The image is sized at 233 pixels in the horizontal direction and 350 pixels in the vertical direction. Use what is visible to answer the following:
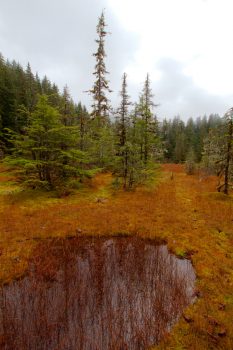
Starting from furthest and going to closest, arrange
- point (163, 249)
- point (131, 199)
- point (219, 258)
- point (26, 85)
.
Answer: point (26, 85)
point (131, 199)
point (163, 249)
point (219, 258)

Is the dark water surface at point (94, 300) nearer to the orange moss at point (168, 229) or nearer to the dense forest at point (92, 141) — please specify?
the orange moss at point (168, 229)

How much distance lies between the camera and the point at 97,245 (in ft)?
29.7

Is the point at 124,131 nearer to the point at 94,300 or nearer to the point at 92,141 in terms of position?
the point at 92,141

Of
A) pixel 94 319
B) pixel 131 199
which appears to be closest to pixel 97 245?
pixel 94 319

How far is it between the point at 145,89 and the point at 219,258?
19379 mm

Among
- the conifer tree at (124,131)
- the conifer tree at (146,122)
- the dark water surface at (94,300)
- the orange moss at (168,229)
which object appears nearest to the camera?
the dark water surface at (94,300)

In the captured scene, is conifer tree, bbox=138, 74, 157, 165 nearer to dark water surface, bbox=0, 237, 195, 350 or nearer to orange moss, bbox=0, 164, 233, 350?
orange moss, bbox=0, 164, 233, 350

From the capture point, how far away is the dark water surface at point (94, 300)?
14.7 ft

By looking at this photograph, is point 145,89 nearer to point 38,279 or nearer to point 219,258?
point 219,258

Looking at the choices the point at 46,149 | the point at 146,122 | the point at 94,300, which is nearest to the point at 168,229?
the point at 94,300

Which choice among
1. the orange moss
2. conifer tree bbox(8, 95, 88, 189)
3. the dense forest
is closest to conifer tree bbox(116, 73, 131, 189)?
the dense forest

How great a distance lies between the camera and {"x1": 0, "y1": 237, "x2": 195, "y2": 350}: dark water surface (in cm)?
447

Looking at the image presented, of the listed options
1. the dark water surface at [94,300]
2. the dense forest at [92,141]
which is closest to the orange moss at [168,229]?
A: the dark water surface at [94,300]

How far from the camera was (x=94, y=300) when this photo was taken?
5582 millimetres
